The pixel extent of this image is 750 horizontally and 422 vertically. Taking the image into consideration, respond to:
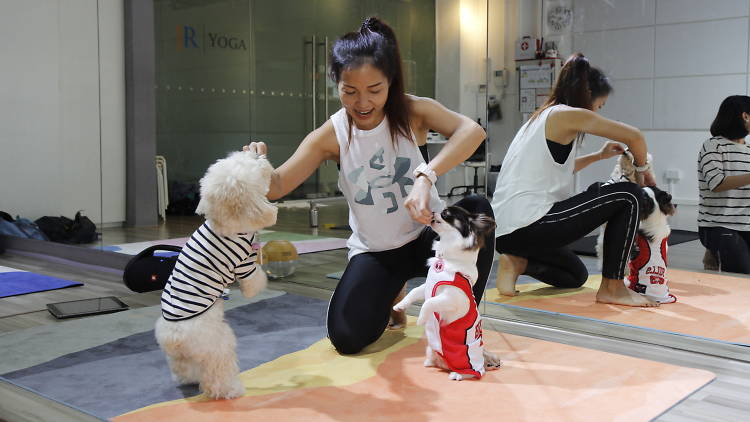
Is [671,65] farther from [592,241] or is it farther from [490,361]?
[490,361]

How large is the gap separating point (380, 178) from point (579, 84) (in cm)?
96

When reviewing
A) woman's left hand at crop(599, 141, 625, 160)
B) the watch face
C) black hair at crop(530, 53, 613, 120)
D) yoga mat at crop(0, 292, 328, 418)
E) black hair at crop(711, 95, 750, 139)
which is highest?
the watch face

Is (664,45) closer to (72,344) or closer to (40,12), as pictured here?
(72,344)

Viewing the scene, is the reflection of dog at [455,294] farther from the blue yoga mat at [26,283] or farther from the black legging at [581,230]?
the blue yoga mat at [26,283]

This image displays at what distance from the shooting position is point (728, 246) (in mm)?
2729

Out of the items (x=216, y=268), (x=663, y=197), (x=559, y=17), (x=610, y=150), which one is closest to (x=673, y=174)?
(x=663, y=197)

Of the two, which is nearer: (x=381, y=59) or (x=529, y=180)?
(x=381, y=59)

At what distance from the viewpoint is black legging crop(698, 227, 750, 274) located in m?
2.70

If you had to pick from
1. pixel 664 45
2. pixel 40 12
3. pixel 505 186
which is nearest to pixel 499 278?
pixel 505 186

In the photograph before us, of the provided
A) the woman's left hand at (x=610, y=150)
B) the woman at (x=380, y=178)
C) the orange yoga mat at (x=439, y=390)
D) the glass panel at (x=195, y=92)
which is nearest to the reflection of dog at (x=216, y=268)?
the orange yoga mat at (x=439, y=390)

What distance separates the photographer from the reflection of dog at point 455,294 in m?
2.02

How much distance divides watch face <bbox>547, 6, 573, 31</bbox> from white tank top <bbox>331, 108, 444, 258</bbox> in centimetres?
89

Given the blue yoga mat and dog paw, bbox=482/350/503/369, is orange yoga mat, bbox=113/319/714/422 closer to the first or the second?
dog paw, bbox=482/350/503/369

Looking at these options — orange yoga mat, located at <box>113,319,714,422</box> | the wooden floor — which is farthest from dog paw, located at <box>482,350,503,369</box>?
the wooden floor
